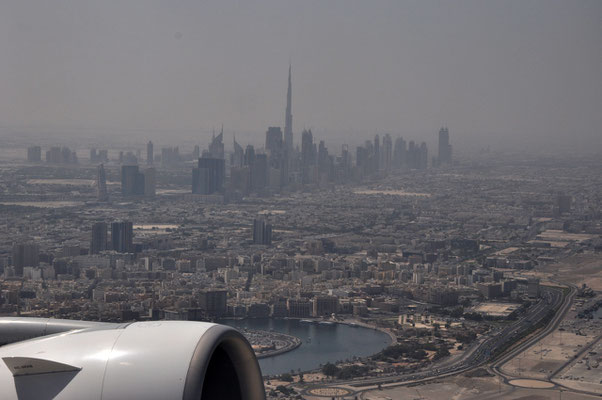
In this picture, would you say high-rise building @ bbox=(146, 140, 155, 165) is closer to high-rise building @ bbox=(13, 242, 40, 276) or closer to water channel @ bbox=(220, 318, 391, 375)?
high-rise building @ bbox=(13, 242, 40, 276)

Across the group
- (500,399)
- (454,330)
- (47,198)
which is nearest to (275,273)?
(454,330)

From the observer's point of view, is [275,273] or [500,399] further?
[275,273]

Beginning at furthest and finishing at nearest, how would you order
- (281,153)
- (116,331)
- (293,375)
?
(281,153), (293,375), (116,331)

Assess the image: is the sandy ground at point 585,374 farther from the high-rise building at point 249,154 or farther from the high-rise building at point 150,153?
the high-rise building at point 150,153

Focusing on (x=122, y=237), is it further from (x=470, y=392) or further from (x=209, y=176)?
(x=470, y=392)

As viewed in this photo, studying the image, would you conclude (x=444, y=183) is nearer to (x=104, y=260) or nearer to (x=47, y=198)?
(x=47, y=198)

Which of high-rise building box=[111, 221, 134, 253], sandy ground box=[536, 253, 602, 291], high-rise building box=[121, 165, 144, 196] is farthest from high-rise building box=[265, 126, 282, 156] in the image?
sandy ground box=[536, 253, 602, 291]

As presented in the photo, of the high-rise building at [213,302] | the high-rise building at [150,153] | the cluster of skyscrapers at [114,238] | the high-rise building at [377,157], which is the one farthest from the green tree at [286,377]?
the high-rise building at [377,157]
